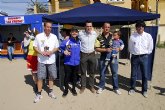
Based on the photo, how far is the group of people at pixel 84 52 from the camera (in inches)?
287

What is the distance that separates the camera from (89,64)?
7.81m

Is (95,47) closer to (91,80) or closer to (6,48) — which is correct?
(91,80)

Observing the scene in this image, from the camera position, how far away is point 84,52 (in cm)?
768

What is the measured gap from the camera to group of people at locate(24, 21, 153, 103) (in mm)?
7285

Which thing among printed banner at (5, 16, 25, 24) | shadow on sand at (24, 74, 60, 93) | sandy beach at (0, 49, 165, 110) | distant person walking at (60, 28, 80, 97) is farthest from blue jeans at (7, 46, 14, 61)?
distant person walking at (60, 28, 80, 97)

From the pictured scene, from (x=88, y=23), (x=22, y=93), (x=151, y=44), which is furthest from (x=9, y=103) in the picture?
(x=151, y=44)

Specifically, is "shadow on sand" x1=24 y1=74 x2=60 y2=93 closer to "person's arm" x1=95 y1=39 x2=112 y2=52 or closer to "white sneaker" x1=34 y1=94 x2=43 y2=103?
"white sneaker" x1=34 y1=94 x2=43 y2=103

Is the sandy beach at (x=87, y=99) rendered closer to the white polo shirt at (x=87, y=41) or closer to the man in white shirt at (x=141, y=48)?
the man in white shirt at (x=141, y=48)

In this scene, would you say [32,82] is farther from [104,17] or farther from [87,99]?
[104,17]

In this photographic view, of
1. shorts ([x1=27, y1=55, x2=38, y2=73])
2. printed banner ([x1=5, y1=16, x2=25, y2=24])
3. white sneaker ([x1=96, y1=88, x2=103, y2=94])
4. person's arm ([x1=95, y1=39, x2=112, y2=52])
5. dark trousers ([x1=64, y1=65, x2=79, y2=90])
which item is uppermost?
printed banner ([x1=5, y1=16, x2=25, y2=24])

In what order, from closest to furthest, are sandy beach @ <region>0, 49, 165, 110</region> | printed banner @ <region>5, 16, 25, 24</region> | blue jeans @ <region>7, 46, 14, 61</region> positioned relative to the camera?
sandy beach @ <region>0, 49, 165, 110</region>, blue jeans @ <region>7, 46, 14, 61</region>, printed banner @ <region>5, 16, 25, 24</region>

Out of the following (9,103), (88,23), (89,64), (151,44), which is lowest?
(9,103)

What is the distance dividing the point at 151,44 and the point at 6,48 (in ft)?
37.6

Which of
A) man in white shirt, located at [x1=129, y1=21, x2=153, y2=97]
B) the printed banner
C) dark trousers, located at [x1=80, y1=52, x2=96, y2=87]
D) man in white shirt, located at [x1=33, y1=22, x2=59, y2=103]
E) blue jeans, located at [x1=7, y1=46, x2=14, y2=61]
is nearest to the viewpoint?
man in white shirt, located at [x1=33, y1=22, x2=59, y2=103]
